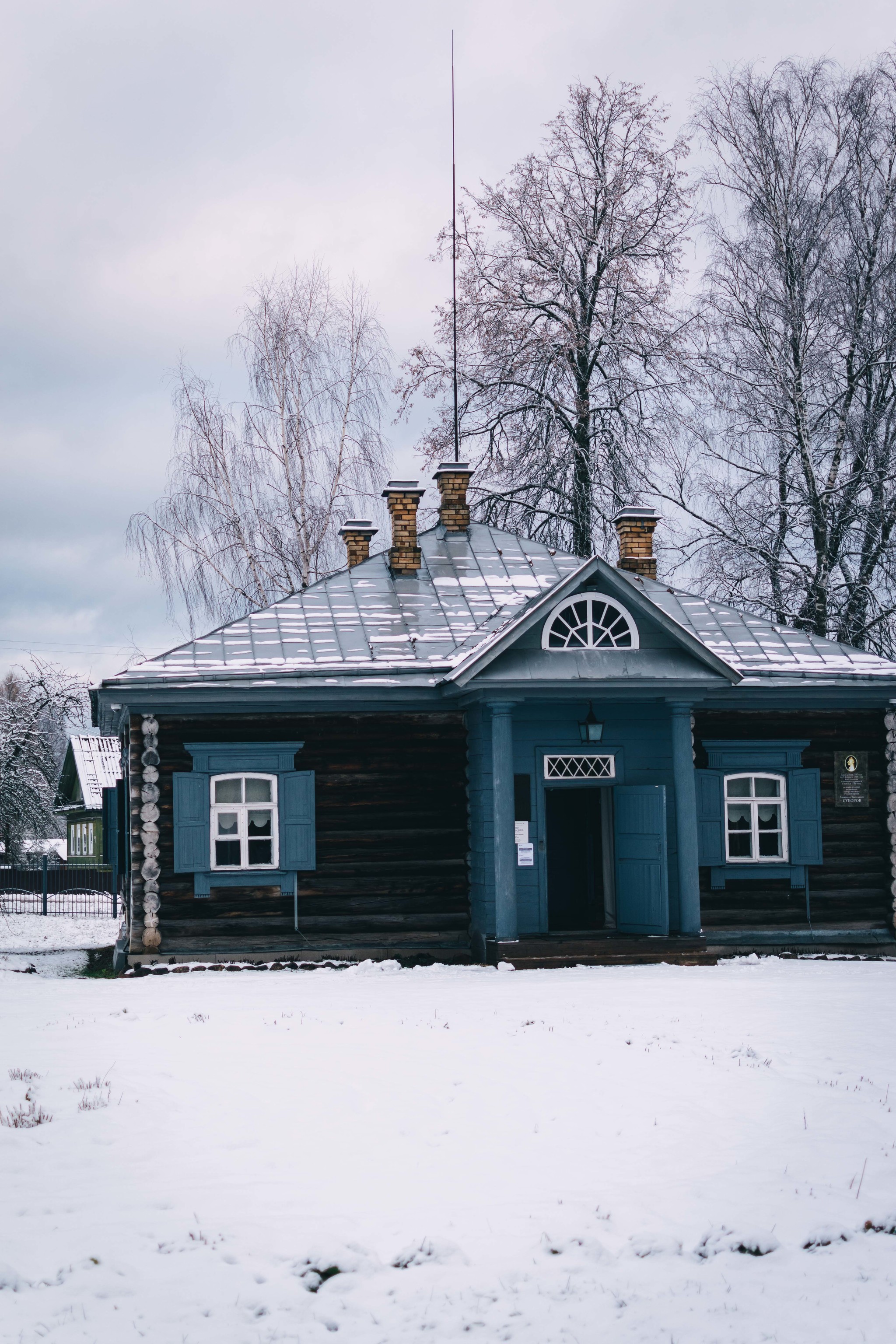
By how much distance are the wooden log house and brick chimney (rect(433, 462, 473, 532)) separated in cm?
219

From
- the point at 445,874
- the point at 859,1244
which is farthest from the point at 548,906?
the point at 859,1244

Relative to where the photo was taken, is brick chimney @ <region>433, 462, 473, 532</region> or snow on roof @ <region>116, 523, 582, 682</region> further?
brick chimney @ <region>433, 462, 473, 532</region>

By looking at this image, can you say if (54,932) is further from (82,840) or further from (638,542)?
(82,840)

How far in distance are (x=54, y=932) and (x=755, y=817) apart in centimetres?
1450

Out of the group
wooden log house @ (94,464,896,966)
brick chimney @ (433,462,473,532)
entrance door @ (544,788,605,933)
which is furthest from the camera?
brick chimney @ (433,462,473,532)

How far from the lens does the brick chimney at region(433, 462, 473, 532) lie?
18.9m

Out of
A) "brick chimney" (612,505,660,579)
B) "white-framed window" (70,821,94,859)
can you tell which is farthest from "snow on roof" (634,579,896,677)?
"white-framed window" (70,821,94,859)

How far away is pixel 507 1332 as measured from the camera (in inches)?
208

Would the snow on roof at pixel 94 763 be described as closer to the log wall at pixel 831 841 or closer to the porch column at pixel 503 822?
the log wall at pixel 831 841

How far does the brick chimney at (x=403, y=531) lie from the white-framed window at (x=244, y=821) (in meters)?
3.97

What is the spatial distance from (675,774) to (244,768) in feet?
16.7

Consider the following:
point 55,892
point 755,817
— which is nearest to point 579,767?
point 755,817

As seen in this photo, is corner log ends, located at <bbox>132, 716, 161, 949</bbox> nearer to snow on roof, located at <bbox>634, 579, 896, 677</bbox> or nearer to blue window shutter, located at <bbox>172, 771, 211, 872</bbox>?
blue window shutter, located at <bbox>172, 771, 211, 872</bbox>

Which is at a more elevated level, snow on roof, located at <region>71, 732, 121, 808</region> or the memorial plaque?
snow on roof, located at <region>71, 732, 121, 808</region>
